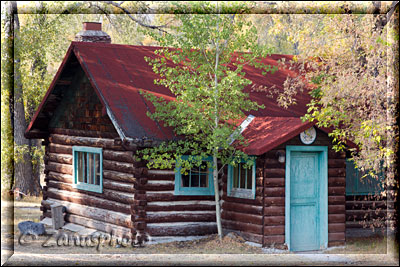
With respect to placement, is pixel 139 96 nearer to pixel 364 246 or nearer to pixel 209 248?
pixel 209 248

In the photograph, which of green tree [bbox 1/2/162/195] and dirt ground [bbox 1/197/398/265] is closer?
dirt ground [bbox 1/197/398/265]

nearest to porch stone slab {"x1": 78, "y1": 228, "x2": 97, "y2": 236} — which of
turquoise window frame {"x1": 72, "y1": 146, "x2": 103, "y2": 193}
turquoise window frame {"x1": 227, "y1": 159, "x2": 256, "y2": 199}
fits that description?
turquoise window frame {"x1": 72, "y1": 146, "x2": 103, "y2": 193}

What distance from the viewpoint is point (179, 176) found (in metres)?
15.2

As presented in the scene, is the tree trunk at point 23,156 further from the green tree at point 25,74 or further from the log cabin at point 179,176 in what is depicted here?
the log cabin at point 179,176

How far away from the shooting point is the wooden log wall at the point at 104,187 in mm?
15016

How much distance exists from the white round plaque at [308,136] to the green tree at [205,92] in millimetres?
1325

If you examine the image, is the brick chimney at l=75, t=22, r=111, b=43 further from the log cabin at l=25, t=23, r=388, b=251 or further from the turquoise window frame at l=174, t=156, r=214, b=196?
the turquoise window frame at l=174, t=156, r=214, b=196

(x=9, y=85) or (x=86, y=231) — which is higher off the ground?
(x=9, y=85)

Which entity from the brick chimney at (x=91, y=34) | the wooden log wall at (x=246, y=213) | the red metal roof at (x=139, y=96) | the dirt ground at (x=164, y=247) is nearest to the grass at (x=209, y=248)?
the dirt ground at (x=164, y=247)

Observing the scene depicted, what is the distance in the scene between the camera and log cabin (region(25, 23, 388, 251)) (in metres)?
14.3

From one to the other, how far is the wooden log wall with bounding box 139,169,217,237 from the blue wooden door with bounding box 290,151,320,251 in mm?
2131

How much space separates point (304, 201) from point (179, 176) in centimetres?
308

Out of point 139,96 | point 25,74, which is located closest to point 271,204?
point 139,96

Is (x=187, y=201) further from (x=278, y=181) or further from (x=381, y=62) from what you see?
(x=381, y=62)
